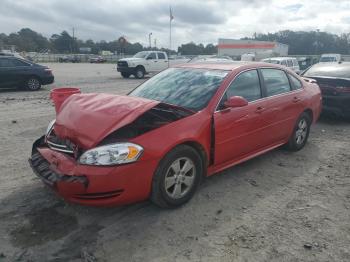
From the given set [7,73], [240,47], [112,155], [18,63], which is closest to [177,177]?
[112,155]

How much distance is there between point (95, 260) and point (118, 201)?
634 mm

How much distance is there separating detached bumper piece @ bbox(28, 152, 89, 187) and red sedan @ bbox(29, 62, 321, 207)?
1 centimetres

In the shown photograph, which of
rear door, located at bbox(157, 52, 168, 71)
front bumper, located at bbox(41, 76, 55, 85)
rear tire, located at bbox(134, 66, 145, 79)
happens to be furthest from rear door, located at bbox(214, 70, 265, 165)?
rear door, located at bbox(157, 52, 168, 71)

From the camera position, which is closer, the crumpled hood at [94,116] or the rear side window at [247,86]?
the crumpled hood at [94,116]

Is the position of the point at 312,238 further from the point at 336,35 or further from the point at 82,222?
the point at 336,35

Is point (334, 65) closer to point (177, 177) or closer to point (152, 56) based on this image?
point (177, 177)

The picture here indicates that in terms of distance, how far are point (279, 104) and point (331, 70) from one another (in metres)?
4.74

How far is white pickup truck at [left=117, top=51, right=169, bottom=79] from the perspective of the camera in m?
24.1

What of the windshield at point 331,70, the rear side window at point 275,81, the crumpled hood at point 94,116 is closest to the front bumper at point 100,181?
the crumpled hood at point 94,116

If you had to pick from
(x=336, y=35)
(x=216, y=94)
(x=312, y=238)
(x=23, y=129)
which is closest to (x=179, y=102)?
(x=216, y=94)

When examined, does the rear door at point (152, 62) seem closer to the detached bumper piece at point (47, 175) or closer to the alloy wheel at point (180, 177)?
the detached bumper piece at point (47, 175)

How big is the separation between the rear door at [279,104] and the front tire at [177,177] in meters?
1.66

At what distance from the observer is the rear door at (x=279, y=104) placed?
17.8 ft

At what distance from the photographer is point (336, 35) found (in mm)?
104812
